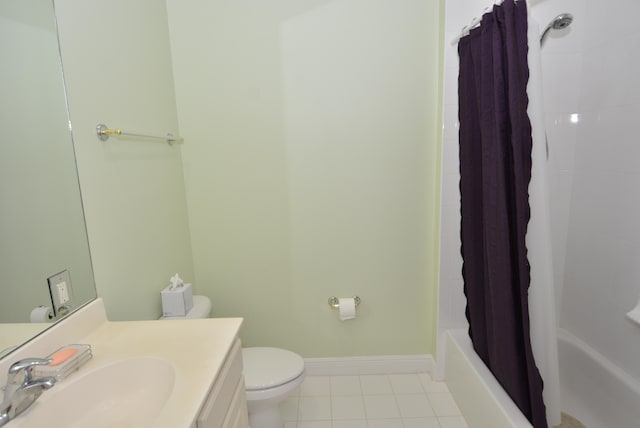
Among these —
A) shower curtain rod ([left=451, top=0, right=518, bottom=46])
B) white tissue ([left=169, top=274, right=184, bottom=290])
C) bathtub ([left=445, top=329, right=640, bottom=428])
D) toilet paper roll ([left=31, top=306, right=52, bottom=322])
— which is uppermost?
shower curtain rod ([left=451, top=0, right=518, bottom=46])

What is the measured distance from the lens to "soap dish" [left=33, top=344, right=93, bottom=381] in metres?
0.93

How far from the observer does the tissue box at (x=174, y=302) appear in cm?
165

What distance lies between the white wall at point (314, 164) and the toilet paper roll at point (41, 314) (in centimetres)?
105

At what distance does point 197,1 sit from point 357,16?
903 mm

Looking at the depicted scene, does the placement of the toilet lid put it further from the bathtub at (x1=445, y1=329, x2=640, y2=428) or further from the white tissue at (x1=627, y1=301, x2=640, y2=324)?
the white tissue at (x1=627, y1=301, x2=640, y2=324)

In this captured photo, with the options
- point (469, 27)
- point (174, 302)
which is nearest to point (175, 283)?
point (174, 302)

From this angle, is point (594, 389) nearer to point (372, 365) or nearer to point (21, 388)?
point (372, 365)

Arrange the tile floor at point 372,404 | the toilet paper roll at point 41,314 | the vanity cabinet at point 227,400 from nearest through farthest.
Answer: the vanity cabinet at point 227,400 → the toilet paper roll at point 41,314 → the tile floor at point 372,404

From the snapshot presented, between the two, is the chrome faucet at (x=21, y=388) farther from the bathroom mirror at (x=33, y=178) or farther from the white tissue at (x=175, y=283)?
the white tissue at (x=175, y=283)

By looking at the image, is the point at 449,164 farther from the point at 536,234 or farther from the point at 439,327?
the point at 439,327

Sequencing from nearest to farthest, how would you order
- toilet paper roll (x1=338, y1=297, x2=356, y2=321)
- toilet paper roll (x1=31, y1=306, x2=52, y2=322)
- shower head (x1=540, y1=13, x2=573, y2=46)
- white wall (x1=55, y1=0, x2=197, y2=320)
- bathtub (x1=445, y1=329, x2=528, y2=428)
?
toilet paper roll (x1=31, y1=306, x2=52, y2=322) < white wall (x1=55, y1=0, x2=197, y2=320) < bathtub (x1=445, y1=329, x2=528, y2=428) < shower head (x1=540, y1=13, x2=573, y2=46) < toilet paper roll (x1=338, y1=297, x2=356, y2=321)

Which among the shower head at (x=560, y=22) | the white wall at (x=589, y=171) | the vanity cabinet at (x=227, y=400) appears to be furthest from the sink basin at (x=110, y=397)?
the shower head at (x=560, y=22)

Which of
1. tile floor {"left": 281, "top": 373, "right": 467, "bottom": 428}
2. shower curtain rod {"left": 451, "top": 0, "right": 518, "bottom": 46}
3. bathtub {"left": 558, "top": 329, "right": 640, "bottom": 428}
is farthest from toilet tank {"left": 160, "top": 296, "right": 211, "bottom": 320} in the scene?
bathtub {"left": 558, "top": 329, "right": 640, "bottom": 428}

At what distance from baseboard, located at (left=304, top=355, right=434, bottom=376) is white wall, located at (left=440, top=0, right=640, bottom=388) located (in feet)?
1.21
